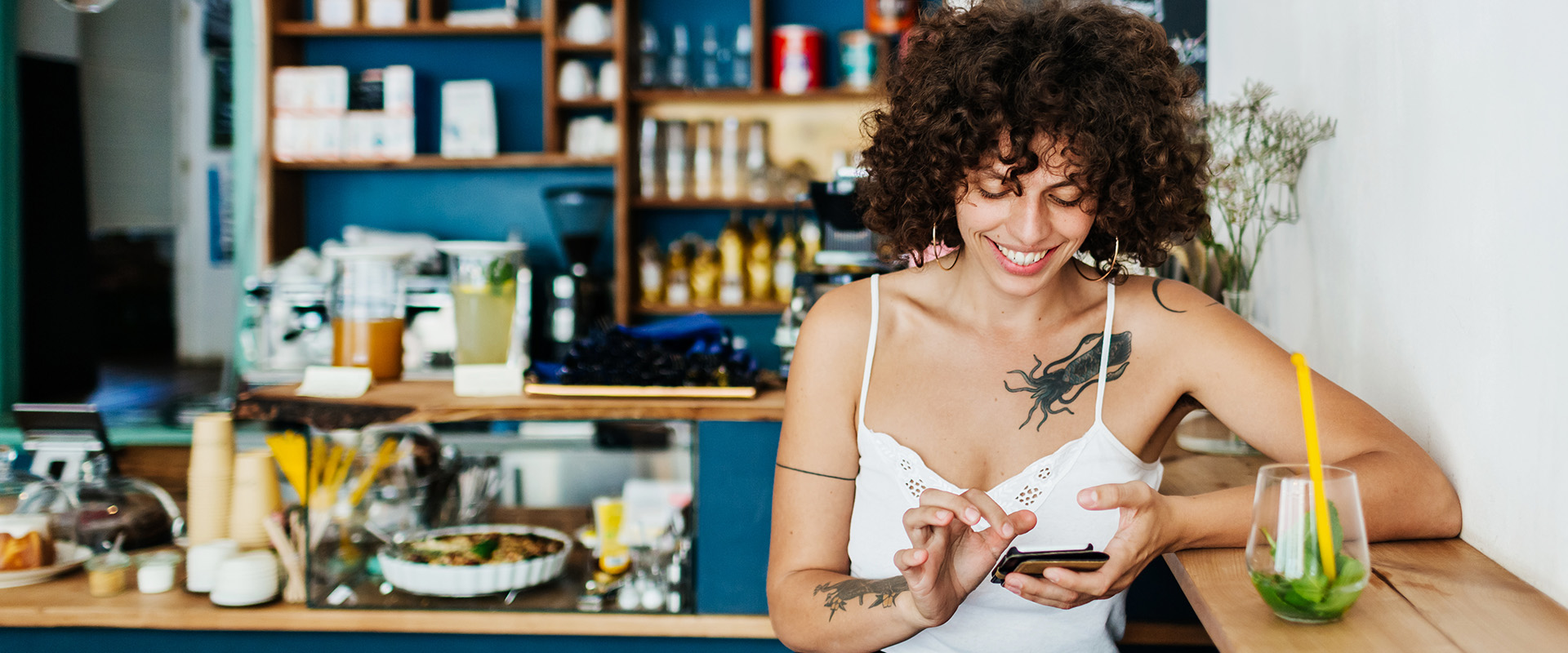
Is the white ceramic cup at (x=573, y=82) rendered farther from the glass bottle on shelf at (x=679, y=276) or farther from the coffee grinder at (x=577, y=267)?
the glass bottle on shelf at (x=679, y=276)

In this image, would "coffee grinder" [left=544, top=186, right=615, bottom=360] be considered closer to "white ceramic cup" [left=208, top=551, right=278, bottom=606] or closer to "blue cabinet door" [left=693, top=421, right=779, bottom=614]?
"white ceramic cup" [left=208, top=551, right=278, bottom=606]

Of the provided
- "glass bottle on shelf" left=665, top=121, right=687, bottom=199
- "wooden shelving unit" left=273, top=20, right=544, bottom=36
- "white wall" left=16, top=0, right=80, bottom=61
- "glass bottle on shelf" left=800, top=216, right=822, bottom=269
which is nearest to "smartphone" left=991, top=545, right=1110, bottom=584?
"glass bottle on shelf" left=800, top=216, right=822, bottom=269

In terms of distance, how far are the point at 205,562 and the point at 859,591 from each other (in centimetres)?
130

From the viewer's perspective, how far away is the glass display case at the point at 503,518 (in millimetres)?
1843

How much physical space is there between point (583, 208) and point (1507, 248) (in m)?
3.51

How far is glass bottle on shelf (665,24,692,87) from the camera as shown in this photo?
4.22 meters

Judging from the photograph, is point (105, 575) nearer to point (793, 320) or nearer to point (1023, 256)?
point (793, 320)

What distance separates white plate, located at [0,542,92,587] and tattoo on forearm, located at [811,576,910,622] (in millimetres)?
1525

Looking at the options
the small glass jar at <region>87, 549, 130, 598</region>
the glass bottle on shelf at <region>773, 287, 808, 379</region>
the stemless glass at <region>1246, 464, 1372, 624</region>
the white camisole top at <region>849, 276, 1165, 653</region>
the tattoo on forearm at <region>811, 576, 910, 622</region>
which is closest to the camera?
the stemless glass at <region>1246, 464, 1372, 624</region>

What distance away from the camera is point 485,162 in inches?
169

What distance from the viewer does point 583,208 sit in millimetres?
4211

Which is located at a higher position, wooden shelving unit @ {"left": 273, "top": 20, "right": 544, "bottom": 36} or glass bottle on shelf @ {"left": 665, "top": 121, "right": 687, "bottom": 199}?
wooden shelving unit @ {"left": 273, "top": 20, "right": 544, "bottom": 36}

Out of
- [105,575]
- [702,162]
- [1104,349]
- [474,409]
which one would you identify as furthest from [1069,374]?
[702,162]

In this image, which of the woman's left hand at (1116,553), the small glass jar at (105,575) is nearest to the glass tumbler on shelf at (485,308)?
the small glass jar at (105,575)
